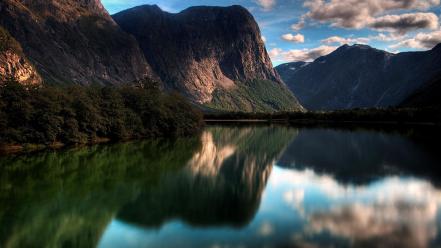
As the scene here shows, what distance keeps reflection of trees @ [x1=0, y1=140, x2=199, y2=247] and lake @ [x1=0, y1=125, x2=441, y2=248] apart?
72mm

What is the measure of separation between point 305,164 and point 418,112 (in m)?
116

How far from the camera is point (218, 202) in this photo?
28.7 meters

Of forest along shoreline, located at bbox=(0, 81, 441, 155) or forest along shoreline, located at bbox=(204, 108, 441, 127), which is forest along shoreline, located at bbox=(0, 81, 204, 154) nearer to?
forest along shoreline, located at bbox=(0, 81, 441, 155)

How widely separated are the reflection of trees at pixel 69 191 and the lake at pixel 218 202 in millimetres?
72

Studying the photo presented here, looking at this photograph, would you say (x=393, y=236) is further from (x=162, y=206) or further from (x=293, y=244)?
(x=162, y=206)

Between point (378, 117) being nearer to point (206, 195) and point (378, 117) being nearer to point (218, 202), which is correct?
point (206, 195)

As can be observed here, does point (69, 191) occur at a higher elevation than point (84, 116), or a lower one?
lower

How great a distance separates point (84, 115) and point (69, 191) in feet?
143

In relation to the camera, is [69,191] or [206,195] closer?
[206,195]

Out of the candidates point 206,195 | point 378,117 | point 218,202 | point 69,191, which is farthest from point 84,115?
point 378,117

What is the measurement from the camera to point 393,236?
805 inches

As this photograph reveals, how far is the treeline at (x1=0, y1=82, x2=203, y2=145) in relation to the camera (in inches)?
2472

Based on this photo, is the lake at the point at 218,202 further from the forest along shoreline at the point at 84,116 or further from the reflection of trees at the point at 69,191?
the forest along shoreline at the point at 84,116

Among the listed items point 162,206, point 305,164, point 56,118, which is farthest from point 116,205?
point 56,118
